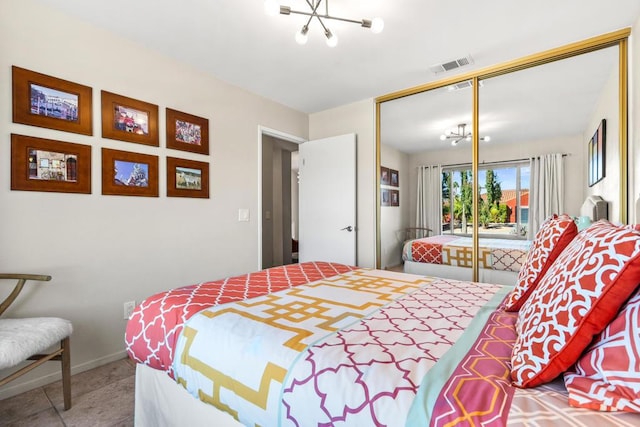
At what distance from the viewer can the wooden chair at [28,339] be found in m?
1.46

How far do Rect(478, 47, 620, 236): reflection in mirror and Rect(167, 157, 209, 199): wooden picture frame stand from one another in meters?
2.61

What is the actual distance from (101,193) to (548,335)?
2651mm

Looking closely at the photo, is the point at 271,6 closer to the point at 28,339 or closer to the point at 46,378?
the point at 28,339

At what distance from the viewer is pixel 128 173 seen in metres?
2.38

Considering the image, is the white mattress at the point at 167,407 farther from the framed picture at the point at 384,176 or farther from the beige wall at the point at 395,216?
the framed picture at the point at 384,176

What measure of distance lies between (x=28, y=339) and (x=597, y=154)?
3864 millimetres

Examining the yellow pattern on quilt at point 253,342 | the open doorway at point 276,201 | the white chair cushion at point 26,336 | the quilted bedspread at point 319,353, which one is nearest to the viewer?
the quilted bedspread at point 319,353

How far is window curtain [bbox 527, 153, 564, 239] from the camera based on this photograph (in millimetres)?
2545

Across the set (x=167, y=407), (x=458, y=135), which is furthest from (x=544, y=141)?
(x=167, y=407)

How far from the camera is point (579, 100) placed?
2482mm

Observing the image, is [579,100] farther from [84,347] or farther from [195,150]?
[84,347]

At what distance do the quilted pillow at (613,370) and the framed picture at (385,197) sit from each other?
2.82 m

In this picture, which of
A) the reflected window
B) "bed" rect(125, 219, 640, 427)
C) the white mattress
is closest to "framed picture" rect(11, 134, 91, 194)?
"bed" rect(125, 219, 640, 427)

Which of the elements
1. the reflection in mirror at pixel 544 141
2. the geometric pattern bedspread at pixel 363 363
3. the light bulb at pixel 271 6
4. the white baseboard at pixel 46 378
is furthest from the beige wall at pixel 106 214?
the reflection in mirror at pixel 544 141
